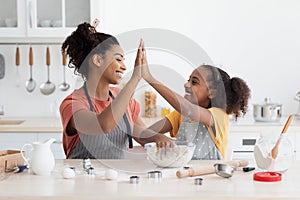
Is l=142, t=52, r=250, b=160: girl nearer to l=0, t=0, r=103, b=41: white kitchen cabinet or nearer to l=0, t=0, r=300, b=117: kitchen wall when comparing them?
l=0, t=0, r=103, b=41: white kitchen cabinet

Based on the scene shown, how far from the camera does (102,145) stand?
2578 millimetres

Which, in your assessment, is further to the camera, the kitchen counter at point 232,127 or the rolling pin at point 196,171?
the kitchen counter at point 232,127

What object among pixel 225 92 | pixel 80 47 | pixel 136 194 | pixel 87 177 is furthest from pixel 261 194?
pixel 80 47

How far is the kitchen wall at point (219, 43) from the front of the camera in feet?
14.4

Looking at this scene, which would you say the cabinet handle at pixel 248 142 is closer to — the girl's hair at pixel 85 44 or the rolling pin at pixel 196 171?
the girl's hair at pixel 85 44

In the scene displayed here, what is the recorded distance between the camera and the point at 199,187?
6.58 feet

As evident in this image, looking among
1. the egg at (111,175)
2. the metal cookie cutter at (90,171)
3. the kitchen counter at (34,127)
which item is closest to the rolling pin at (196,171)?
the egg at (111,175)

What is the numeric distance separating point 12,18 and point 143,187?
249 centimetres

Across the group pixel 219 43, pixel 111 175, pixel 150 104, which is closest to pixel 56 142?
pixel 150 104

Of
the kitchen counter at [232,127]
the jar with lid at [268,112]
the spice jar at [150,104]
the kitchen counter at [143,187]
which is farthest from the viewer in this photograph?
the spice jar at [150,104]

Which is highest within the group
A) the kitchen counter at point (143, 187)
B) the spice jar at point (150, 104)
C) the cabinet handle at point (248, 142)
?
the spice jar at point (150, 104)

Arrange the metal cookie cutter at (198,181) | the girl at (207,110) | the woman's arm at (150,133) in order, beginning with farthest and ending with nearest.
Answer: the woman's arm at (150,133) → the girl at (207,110) → the metal cookie cutter at (198,181)

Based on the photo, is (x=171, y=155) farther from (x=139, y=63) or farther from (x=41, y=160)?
(x=41, y=160)

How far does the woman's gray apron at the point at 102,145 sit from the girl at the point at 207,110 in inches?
11.0
